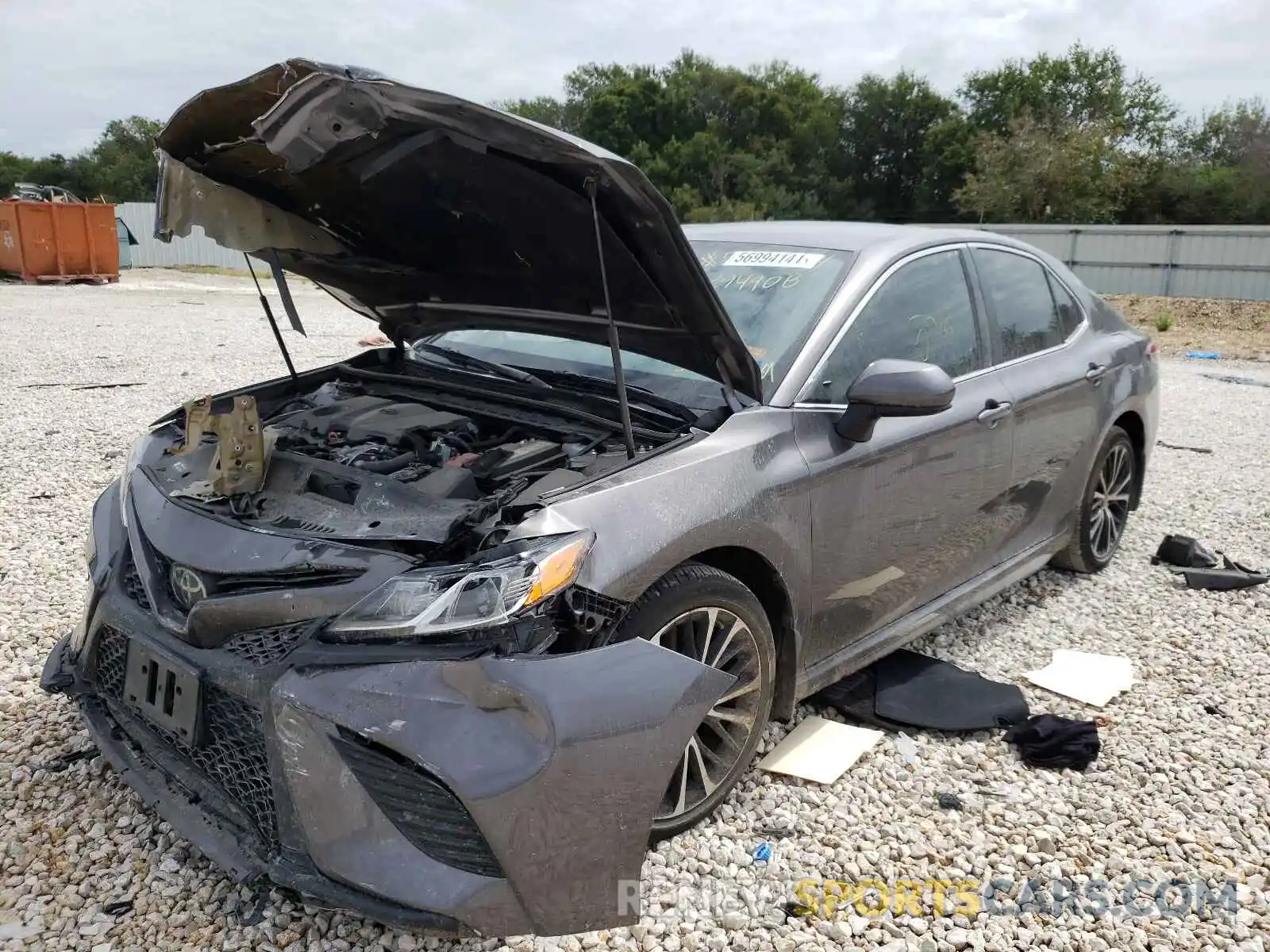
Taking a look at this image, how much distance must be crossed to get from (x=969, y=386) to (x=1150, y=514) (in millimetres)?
3238

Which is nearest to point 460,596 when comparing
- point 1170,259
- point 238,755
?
point 238,755

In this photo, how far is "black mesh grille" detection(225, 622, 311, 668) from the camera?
2.22 m

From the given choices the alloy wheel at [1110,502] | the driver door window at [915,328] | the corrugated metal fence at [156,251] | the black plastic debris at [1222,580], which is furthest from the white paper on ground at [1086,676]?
the corrugated metal fence at [156,251]

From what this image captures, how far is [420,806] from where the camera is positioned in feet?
6.59

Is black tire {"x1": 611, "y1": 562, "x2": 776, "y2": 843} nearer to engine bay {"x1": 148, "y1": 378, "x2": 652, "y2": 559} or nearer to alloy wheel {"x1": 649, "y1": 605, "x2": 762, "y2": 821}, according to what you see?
alloy wheel {"x1": 649, "y1": 605, "x2": 762, "y2": 821}

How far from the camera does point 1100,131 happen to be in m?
39.0

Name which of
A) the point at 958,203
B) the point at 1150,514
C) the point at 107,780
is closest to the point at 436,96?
the point at 107,780

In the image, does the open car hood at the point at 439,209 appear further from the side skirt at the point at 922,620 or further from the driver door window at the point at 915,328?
the side skirt at the point at 922,620

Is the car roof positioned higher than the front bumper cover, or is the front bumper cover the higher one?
the car roof

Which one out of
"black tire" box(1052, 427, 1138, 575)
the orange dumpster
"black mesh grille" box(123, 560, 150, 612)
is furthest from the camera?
the orange dumpster

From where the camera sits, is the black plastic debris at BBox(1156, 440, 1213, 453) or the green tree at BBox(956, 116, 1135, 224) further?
the green tree at BBox(956, 116, 1135, 224)

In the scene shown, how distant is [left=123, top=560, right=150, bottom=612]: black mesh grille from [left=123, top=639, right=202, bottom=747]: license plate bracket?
0.11 m

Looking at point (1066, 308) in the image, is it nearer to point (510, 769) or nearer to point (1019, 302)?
point (1019, 302)

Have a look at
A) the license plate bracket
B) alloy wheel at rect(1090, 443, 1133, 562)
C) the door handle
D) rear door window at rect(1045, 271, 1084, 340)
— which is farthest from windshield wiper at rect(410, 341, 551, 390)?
alloy wheel at rect(1090, 443, 1133, 562)
